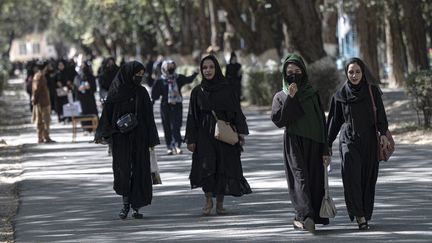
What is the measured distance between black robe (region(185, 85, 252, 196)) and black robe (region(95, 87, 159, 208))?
1.51 ft

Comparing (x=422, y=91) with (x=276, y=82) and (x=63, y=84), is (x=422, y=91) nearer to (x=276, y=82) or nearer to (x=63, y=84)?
(x=276, y=82)

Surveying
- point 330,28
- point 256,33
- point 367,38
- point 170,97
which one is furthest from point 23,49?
point 170,97

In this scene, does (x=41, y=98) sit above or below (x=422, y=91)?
above

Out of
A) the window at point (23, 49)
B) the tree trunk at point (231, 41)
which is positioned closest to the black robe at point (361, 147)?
the tree trunk at point (231, 41)

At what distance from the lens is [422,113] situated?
23.8 metres

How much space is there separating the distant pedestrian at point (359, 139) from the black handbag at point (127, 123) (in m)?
2.44

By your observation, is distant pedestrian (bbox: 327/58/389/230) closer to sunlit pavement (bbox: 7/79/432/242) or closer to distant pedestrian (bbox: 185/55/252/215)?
sunlit pavement (bbox: 7/79/432/242)

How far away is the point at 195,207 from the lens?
13523 millimetres

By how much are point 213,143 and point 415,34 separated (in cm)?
2789

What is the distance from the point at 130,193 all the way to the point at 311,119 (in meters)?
2.65

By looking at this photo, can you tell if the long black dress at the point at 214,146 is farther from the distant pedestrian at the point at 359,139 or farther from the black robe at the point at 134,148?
the distant pedestrian at the point at 359,139

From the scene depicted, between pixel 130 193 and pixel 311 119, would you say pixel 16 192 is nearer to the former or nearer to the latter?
pixel 130 193

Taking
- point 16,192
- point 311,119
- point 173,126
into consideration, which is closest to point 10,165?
point 173,126

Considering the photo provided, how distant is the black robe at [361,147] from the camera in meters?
11.0
